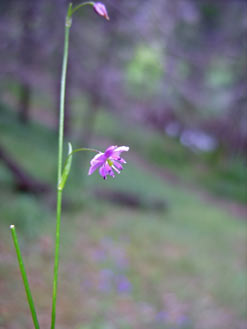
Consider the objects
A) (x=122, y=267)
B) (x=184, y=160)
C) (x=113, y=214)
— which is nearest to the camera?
(x=122, y=267)

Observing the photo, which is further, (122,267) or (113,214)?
(113,214)

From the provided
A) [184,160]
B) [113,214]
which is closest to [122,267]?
[113,214]

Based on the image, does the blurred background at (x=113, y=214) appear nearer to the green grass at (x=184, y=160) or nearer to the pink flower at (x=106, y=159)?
the green grass at (x=184, y=160)

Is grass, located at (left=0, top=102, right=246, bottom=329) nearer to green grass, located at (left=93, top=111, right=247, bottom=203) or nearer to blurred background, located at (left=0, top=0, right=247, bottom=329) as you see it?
blurred background, located at (left=0, top=0, right=247, bottom=329)

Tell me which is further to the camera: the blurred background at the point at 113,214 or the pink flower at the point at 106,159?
the blurred background at the point at 113,214

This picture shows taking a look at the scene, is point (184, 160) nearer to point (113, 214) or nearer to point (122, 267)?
point (113, 214)

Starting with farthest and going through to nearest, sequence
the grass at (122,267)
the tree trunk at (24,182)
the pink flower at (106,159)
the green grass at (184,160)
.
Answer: the green grass at (184,160) → the tree trunk at (24,182) → the grass at (122,267) → the pink flower at (106,159)

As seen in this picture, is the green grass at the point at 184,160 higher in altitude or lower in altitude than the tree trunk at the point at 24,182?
higher

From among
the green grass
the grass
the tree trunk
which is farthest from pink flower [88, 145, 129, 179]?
the green grass

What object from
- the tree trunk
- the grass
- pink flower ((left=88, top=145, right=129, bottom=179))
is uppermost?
pink flower ((left=88, top=145, right=129, bottom=179))

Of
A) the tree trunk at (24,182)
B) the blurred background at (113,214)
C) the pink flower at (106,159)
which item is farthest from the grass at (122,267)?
the pink flower at (106,159)
